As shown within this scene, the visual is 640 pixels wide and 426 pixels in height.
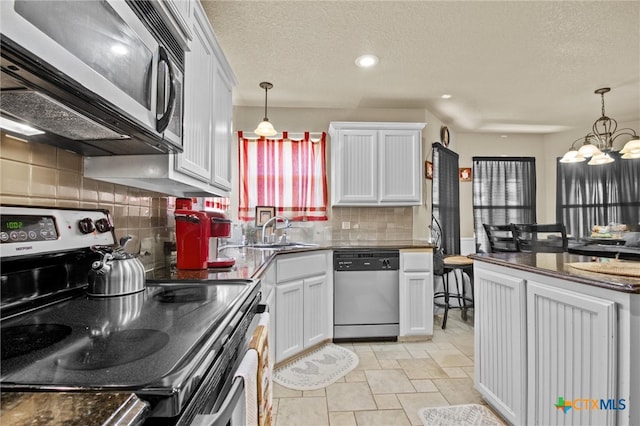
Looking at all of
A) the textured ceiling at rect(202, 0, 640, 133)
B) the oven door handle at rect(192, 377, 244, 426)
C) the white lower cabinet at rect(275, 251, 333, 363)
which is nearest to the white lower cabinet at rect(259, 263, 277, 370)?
the white lower cabinet at rect(275, 251, 333, 363)

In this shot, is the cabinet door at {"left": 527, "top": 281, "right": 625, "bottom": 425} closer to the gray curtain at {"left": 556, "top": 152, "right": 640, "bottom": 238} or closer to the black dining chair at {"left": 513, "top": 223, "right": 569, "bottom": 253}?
the black dining chair at {"left": 513, "top": 223, "right": 569, "bottom": 253}

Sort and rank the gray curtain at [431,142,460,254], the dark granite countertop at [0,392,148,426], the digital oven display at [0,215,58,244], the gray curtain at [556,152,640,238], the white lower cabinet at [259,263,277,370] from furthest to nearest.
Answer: the gray curtain at [556,152,640,238], the gray curtain at [431,142,460,254], the white lower cabinet at [259,263,277,370], the digital oven display at [0,215,58,244], the dark granite countertop at [0,392,148,426]

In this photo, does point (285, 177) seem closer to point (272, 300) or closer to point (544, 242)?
point (272, 300)

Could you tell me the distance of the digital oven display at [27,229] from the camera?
2.77 ft

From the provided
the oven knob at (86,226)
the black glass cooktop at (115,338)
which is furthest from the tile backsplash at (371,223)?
the oven knob at (86,226)

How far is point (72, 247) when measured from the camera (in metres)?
1.07

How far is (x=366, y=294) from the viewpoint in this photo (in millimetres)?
3094

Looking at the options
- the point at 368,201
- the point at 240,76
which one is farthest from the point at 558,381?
the point at 240,76

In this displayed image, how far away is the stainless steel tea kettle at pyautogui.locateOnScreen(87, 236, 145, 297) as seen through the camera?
1.12 metres

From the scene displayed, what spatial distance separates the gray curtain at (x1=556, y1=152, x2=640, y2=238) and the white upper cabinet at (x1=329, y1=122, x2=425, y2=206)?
130 inches

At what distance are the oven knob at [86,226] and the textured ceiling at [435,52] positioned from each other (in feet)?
5.27

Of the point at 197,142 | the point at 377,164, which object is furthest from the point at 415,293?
the point at 197,142

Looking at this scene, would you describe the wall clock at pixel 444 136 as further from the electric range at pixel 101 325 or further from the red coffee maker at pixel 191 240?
the electric range at pixel 101 325

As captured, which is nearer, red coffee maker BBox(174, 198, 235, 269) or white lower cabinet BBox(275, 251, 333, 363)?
red coffee maker BBox(174, 198, 235, 269)
